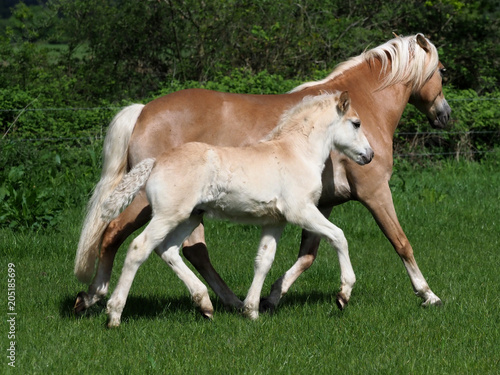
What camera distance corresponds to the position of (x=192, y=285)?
515cm

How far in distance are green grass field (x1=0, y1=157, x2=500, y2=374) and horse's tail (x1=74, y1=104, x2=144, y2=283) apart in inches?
16.7

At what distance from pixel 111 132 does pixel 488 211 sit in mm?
5968

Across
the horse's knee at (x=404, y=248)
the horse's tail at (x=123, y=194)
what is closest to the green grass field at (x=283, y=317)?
the horse's knee at (x=404, y=248)

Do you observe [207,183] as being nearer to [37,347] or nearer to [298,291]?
[37,347]

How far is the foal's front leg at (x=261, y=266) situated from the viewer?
17.4ft

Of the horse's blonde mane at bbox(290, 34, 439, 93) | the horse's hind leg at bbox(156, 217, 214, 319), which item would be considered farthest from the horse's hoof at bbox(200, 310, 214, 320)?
the horse's blonde mane at bbox(290, 34, 439, 93)

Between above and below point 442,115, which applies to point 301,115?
above

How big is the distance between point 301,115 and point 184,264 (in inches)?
55.9

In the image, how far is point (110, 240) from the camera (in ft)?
18.2

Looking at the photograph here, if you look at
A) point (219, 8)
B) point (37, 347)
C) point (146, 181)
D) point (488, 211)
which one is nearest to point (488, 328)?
point (146, 181)

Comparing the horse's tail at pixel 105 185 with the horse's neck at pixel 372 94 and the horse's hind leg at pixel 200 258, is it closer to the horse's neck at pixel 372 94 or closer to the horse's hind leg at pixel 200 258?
the horse's hind leg at pixel 200 258

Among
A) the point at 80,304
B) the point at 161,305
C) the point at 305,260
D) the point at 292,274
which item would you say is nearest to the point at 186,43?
the point at 305,260

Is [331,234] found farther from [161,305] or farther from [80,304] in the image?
[80,304]

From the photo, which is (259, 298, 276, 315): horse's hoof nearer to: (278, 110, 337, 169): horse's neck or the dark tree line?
(278, 110, 337, 169): horse's neck
